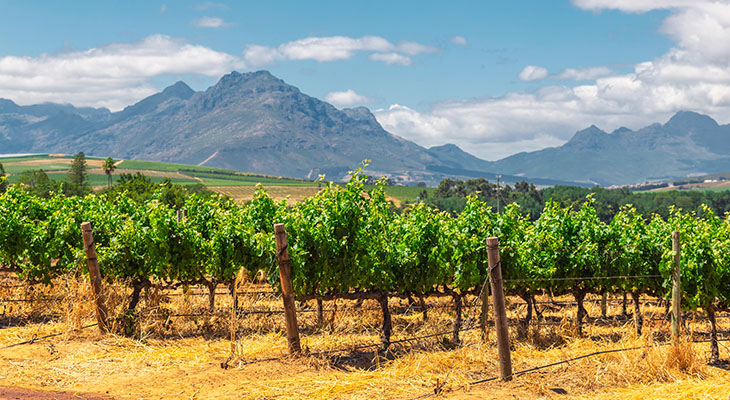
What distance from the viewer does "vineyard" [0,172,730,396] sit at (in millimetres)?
10289

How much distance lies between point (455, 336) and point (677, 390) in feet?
13.2

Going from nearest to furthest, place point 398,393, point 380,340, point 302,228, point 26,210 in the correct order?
point 398,393 → point 302,228 → point 380,340 → point 26,210

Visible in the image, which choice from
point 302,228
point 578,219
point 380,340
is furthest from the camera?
point 578,219

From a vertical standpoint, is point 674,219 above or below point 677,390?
above

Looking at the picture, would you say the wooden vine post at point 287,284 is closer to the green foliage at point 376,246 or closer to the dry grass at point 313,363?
the dry grass at point 313,363

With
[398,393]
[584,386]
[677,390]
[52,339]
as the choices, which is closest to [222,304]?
[52,339]

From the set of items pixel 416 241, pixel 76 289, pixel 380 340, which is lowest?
pixel 380 340

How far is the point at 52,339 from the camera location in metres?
10.5

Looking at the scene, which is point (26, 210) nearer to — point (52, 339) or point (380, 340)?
point (52, 339)

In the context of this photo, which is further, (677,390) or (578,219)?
(578,219)

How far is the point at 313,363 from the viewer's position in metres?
9.26

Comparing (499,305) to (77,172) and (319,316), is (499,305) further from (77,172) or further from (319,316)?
(77,172)

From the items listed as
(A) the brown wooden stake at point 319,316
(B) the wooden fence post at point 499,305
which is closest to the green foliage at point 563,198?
(A) the brown wooden stake at point 319,316

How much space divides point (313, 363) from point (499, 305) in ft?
9.84
